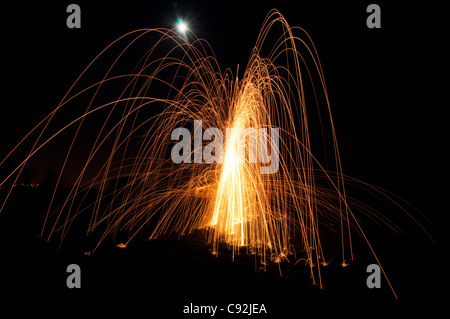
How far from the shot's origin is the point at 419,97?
40.3 feet

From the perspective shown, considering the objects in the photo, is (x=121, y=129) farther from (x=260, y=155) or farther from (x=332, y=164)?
(x=332, y=164)

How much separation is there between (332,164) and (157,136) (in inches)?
650

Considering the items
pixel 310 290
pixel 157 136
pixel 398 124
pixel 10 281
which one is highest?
pixel 398 124

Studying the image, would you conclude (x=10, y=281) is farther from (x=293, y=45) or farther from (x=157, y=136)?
(x=293, y=45)

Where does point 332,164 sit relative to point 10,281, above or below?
above

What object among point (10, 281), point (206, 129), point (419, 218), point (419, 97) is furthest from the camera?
point (419, 97)

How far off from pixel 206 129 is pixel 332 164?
15.3m

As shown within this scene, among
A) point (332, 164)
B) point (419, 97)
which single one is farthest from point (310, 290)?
point (332, 164)

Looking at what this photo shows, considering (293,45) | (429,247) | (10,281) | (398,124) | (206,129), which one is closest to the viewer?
(10,281)

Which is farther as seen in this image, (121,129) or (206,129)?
(206,129)
